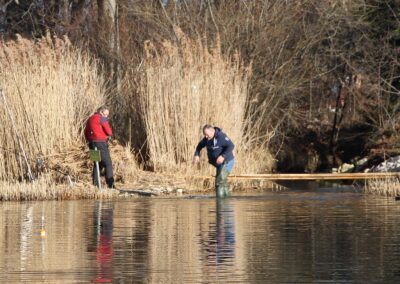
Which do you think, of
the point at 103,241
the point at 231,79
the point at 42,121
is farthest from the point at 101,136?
the point at 103,241

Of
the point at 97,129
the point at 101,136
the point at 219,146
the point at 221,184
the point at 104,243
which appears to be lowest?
the point at 104,243

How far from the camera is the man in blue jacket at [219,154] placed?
23.3 meters

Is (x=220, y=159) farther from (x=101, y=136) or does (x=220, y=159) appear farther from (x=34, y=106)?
(x=34, y=106)

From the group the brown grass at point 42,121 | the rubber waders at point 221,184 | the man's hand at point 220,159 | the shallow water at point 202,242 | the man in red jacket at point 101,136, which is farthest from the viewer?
the brown grass at point 42,121

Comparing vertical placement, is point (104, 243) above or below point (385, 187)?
below

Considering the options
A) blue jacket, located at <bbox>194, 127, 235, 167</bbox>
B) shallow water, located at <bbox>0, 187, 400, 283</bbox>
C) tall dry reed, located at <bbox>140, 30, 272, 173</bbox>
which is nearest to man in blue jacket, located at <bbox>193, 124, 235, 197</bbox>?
blue jacket, located at <bbox>194, 127, 235, 167</bbox>

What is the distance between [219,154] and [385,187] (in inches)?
129

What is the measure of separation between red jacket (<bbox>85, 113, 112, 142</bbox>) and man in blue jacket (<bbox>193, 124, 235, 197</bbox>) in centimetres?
254

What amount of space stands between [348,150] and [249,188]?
9.06m

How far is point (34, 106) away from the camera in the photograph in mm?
25422

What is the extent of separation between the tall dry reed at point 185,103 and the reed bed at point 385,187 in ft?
11.2

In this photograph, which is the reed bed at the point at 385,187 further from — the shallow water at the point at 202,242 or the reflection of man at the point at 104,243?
the reflection of man at the point at 104,243

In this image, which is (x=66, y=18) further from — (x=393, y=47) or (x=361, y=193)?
(x=361, y=193)

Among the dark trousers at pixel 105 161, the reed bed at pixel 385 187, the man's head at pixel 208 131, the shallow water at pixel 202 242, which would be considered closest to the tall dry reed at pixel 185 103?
the dark trousers at pixel 105 161
